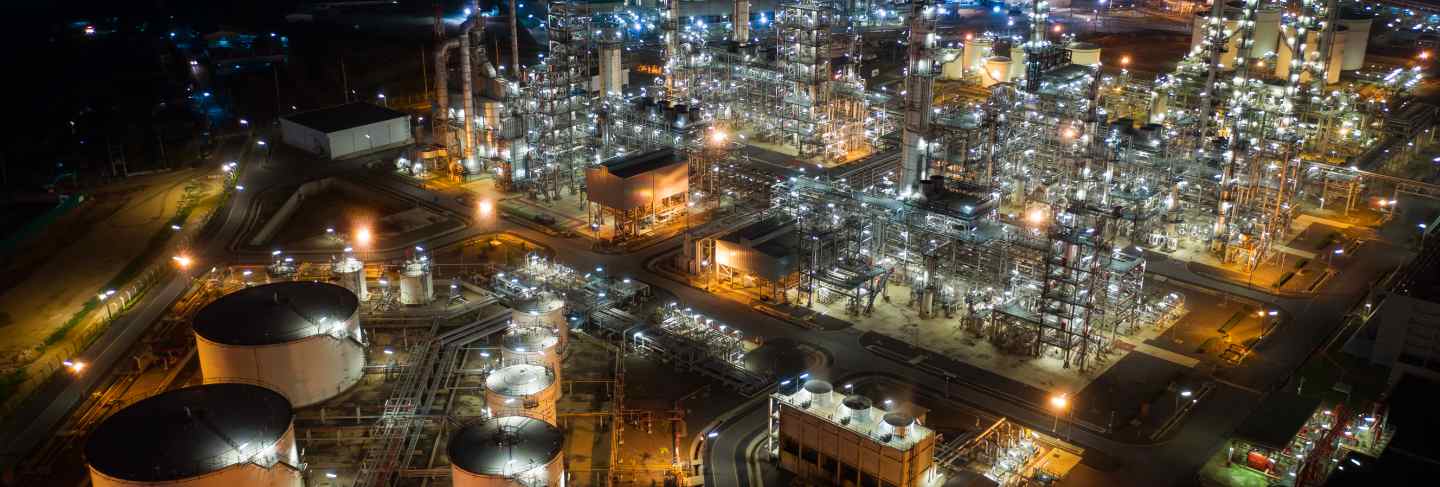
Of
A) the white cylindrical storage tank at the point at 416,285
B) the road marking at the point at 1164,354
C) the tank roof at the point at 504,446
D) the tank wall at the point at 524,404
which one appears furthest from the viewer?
the white cylindrical storage tank at the point at 416,285

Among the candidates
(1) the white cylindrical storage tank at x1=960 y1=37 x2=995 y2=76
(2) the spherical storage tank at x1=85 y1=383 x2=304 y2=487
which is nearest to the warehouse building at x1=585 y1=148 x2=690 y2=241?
(2) the spherical storage tank at x1=85 y1=383 x2=304 y2=487

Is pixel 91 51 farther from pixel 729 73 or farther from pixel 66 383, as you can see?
pixel 66 383

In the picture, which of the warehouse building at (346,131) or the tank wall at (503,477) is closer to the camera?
the tank wall at (503,477)

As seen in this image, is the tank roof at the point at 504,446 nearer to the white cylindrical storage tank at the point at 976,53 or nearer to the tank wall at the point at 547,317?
the tank wall at the point at 547,317

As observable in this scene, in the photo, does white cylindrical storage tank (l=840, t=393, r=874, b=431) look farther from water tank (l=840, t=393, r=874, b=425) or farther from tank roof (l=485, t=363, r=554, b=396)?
tank roof (l=485, t=363, r=554, b=396)

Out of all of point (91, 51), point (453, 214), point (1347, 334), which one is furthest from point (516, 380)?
point (91, 51)

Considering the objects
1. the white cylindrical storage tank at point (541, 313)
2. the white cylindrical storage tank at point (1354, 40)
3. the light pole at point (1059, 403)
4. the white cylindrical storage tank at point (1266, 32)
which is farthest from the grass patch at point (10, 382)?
the white cylindrical storage tank at point (1354, 40)
